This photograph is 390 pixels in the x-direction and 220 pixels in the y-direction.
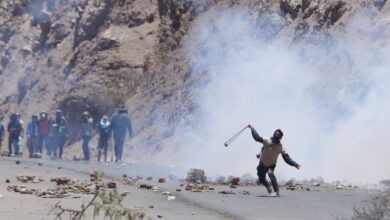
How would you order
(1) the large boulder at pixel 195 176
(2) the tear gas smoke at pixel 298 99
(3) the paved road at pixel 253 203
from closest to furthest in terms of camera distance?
1. (3) the paved road at pixel 253 203
2. (1) the large boulder at pixel 195 176
3. (2) the tear gas smoke at pixel 298 99

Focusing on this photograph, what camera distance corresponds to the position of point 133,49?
115ft

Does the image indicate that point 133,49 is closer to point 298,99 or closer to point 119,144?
point 119,144

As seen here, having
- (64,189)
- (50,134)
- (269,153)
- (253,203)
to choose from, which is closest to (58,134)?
(50,134)

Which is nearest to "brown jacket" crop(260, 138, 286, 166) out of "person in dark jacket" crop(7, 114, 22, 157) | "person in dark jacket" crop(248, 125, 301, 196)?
"person in dark jacket" crop(248, 125, 301, 196)

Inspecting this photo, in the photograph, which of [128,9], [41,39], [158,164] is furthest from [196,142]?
[41,39]

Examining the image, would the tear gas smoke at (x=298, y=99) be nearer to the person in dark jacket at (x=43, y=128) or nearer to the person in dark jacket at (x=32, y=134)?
the person in dark jacket at (x=43, y=128)

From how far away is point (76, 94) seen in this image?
34.8 meters

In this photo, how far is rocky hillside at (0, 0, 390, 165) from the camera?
27828 millimetres

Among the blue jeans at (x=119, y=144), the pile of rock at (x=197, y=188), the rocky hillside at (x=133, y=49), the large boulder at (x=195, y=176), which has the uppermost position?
the rocky hillside at (x=133, y=49)

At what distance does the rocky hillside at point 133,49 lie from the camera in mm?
27828

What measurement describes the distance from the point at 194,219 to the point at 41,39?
31158 mm

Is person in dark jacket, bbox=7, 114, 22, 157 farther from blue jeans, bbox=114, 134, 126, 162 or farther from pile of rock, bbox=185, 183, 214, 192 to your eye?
pile of rock, bbox=185, 183, 214, 192

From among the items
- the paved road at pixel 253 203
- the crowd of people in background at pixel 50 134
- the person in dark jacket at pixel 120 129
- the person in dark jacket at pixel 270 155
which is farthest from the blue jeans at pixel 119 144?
the person in dark jacket at pixel 270 155

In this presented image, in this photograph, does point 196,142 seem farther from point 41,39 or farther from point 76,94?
point 41,39
